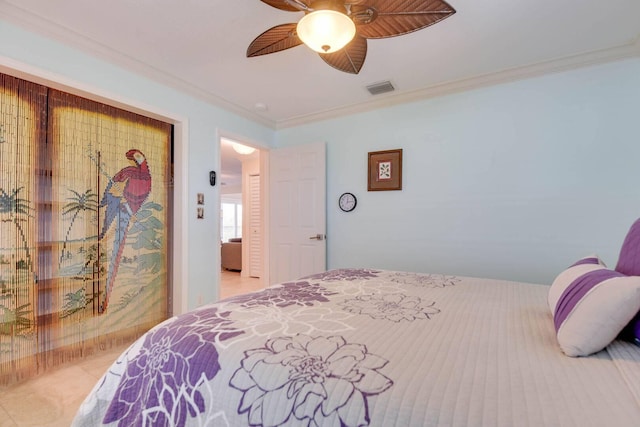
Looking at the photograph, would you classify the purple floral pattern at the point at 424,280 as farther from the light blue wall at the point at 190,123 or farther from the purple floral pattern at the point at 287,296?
the light blue wall at the point at 190,123

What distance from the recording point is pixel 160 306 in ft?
9.73

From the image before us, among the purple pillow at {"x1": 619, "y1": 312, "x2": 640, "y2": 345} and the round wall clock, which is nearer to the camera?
the purple pillow at {"x1": 619, "y1": 312, "x2": 640, "y2": 345}

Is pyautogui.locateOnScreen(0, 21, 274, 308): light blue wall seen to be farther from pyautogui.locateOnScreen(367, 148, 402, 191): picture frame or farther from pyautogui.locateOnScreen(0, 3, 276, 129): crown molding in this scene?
pyautogui.locateOnScreen(367, 148, 402, 191): picture frame

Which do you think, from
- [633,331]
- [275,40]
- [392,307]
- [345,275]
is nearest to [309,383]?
[392,307]

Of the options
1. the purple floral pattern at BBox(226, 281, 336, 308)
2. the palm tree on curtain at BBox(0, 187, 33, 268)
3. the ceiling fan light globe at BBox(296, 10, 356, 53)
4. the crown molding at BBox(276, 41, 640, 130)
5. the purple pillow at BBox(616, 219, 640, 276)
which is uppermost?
the crown molding at BBox(276, 41, 640, 130)

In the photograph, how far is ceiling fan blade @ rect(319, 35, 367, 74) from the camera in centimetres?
183

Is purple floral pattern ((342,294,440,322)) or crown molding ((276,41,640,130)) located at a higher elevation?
crown molding ((276,41,640,130))

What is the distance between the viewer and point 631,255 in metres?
1.19

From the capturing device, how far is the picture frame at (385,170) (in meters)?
3.21

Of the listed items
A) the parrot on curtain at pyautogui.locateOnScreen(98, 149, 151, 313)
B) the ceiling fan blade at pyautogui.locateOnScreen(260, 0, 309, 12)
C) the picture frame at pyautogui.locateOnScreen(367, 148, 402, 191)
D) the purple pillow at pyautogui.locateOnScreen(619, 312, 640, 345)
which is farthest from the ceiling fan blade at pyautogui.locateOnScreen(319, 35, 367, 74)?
the parrot on curtain at pyautogui.locateOnScreen(98, 149, 151, 313)

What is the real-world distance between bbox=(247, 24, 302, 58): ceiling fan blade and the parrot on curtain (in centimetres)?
162

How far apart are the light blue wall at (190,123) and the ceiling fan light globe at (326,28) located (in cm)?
176

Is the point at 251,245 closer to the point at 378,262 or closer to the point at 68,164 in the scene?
the point at 378,262

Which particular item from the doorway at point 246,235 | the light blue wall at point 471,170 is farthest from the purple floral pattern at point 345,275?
the doorway at point 246,235
